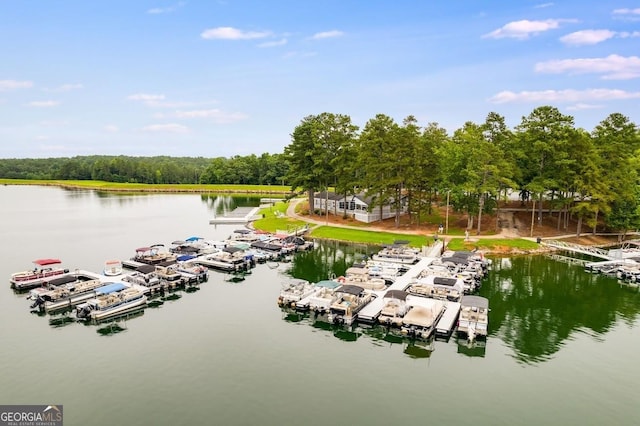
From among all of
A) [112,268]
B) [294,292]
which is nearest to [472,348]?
[294,292]

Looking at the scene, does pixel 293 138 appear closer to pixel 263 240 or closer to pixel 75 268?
pixel 263 240

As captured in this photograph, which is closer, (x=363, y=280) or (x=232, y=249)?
(x=363, y=280)

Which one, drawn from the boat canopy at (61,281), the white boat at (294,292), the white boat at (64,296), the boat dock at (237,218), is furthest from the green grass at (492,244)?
the boat canopy at (61,281)

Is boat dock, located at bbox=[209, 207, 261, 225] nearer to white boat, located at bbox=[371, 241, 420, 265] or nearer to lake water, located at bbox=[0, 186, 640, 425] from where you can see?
white boat, located at bbox=[371, 241, 420, 265]

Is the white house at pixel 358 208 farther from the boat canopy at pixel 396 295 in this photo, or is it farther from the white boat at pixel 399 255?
the boat canopy at pixel 396 295

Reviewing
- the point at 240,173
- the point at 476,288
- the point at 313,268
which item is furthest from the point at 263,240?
the point at 240,173

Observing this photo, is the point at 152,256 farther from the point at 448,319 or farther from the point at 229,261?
the point at 448,319
